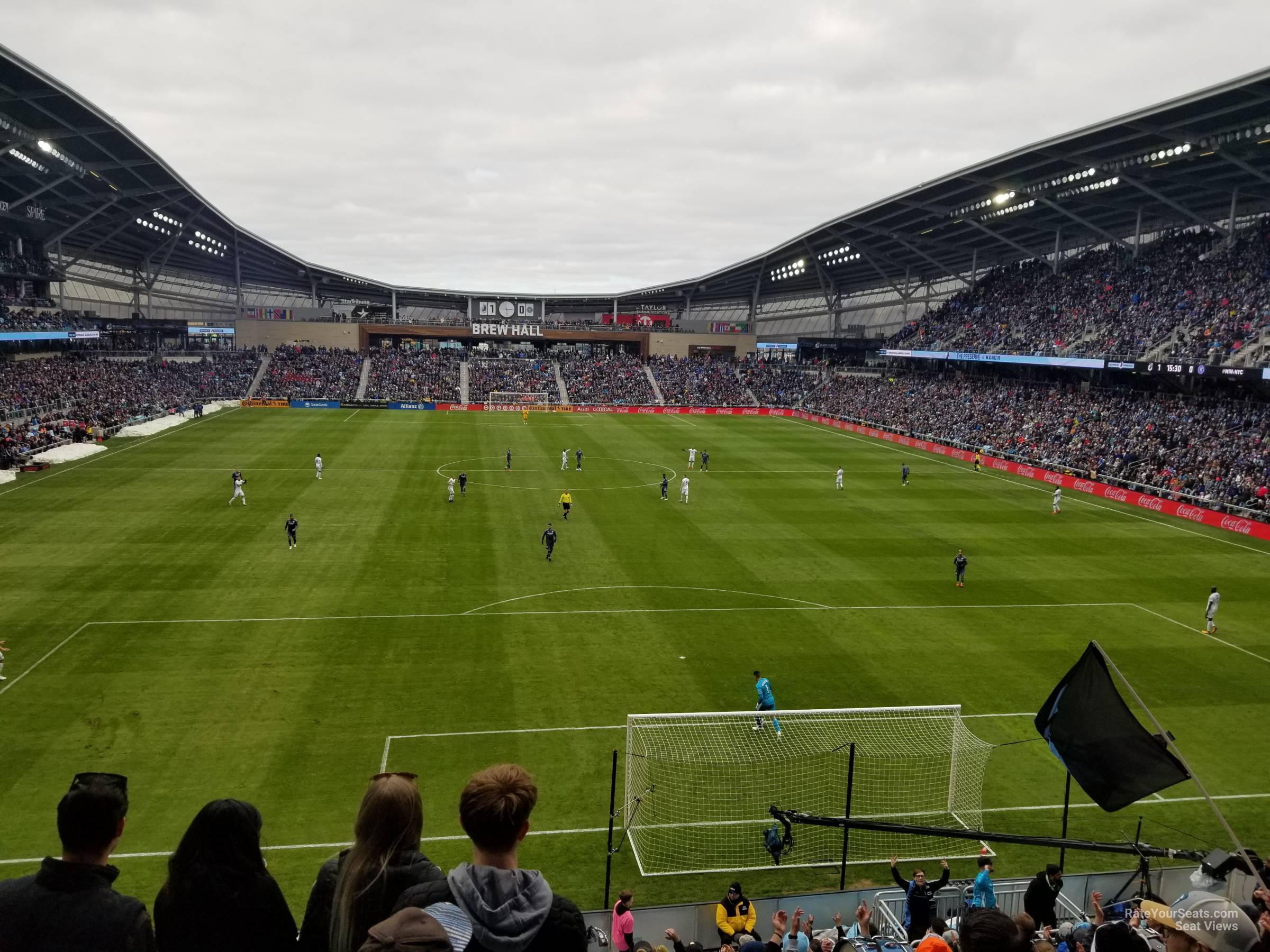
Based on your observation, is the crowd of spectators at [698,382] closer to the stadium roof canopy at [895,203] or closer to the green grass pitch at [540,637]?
the stadium roof canopy at [895,203]

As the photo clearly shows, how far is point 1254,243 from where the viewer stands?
52.6 meters

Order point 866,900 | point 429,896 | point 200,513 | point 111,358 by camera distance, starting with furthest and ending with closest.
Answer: point 111,358
point 200,513
point 866,900
point 429,896

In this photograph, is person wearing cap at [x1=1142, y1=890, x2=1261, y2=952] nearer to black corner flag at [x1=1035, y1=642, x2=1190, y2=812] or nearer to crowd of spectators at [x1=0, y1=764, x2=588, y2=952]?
crowd of spectators at [x1=0, y1=764, x2=588, y2=952]

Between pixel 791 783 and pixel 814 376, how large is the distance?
287 ft

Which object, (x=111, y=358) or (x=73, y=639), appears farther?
(x=111, y=358)

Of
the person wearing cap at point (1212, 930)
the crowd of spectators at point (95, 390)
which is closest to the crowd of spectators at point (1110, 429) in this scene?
the person wearing cap at point (1212, 930)

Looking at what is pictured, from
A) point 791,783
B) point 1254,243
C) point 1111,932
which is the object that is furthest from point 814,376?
point 1111,932

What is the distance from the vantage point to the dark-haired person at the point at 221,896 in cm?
386

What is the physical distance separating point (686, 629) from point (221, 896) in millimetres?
19898

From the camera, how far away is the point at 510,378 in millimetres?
97875

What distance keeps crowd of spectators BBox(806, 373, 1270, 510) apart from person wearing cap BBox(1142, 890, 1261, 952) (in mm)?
40823

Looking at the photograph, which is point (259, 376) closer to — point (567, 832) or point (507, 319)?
point (507, 319)

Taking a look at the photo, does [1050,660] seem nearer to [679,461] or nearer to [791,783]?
[791,783]

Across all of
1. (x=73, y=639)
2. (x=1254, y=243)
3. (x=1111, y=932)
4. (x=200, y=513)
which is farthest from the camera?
(x=1254, y=243)
